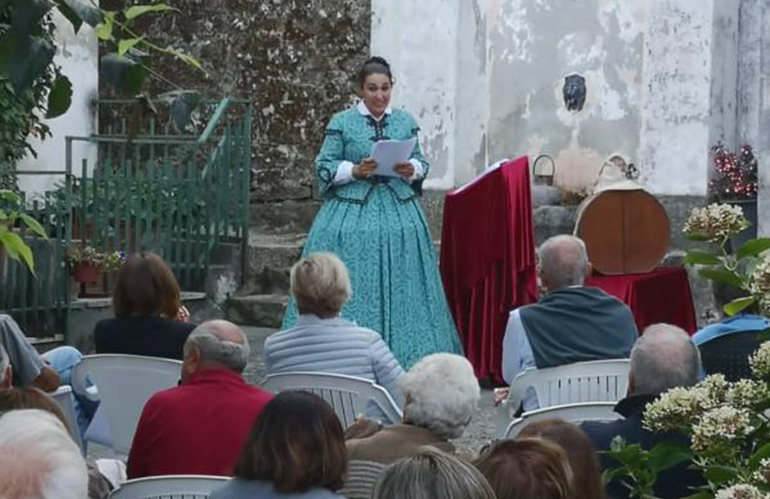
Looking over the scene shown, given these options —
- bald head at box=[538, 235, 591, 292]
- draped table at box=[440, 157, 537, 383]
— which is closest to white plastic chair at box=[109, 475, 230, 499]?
bald head at box=[538, 235, 591, 292]

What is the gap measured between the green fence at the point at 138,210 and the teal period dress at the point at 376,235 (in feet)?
3.73

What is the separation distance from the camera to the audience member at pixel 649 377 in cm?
445

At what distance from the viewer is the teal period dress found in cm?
891

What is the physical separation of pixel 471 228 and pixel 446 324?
1.80 feet

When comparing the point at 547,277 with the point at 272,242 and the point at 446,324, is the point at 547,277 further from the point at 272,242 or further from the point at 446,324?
the point at 272,242

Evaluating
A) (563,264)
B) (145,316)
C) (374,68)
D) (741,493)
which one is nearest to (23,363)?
(145,316)

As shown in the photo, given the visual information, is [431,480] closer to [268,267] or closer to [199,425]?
[199,425]

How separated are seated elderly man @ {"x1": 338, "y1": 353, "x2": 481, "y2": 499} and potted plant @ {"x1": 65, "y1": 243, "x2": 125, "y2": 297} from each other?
227 inches

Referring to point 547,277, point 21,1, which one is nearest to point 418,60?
point 547,277

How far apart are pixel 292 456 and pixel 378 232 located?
5.08 m

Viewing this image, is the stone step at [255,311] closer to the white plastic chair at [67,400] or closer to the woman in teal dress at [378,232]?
the woman in teal dress at [378,232]

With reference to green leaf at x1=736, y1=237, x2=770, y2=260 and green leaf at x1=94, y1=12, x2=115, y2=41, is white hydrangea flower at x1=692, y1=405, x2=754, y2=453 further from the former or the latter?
green leaf at x1=94, y1=12, x2=115, y2=41

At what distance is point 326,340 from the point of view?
602cm

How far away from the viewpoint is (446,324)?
922 centimetres
